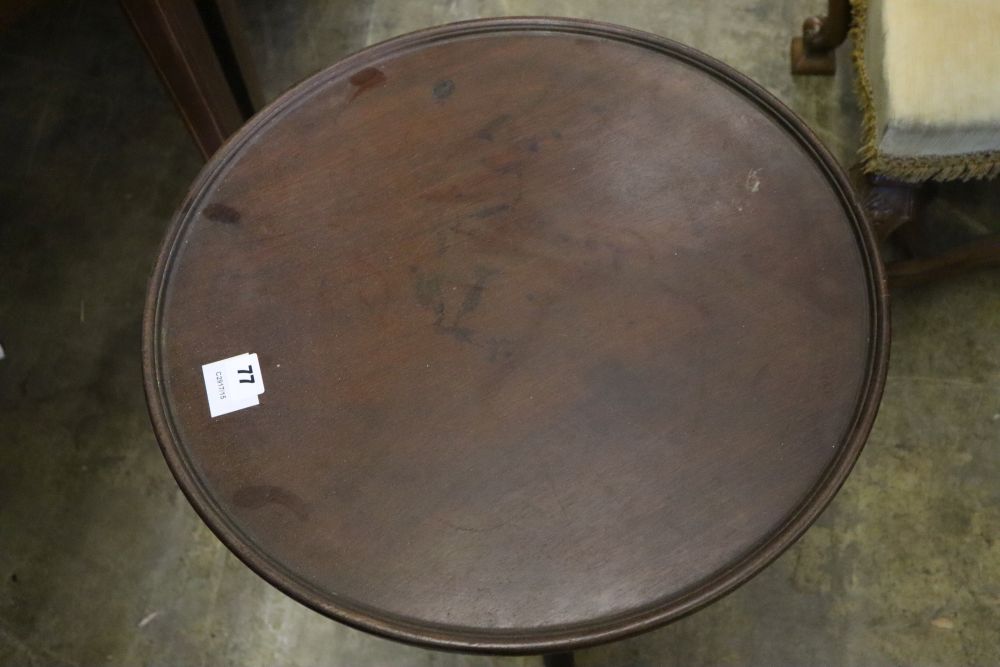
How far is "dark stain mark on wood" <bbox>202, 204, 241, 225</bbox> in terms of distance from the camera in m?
0.92

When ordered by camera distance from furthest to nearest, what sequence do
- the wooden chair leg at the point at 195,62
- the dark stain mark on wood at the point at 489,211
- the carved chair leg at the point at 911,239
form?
the carved chair leg at the point at 911,239, the wooden chair leg at the point at 195,62, the dark stain mark on wood at the point at 489,211

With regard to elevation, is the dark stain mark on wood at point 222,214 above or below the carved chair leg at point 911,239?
above

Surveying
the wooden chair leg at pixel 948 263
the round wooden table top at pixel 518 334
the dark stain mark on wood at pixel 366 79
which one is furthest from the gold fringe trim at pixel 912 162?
the dark stain mark on wood at pixel 366 79

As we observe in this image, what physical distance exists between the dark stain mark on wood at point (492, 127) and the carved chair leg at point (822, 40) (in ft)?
2.70

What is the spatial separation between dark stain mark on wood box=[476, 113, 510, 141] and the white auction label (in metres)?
0.34

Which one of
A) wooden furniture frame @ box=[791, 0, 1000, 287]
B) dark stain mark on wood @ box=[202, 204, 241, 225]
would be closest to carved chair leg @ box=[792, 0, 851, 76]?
wooden furniture frame @ box=[791, 0, 1000, 287]

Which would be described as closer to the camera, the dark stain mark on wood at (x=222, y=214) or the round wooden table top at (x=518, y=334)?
the round wooden table top at (x=518, y=334)

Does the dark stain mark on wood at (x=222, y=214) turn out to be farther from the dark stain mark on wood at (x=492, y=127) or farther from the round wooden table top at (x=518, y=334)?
the dark stain mark on wood at (x=492, y=127)

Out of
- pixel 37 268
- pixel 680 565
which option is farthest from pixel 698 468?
pixel 37 268

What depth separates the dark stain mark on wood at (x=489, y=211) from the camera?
0.91m

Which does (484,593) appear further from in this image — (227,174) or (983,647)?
(983,647)

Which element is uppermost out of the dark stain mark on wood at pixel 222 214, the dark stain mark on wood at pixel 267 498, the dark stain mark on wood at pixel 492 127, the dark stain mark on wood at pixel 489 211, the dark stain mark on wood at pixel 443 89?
the dark stain mark on wood at pixel 443 89

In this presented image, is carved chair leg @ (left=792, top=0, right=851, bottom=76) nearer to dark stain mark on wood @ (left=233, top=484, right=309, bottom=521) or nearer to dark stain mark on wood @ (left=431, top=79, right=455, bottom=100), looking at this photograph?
dark stain mark on wood @ (left=431, top=79, right=455, bottom=100)

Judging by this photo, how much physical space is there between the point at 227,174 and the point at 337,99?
0.15 m
